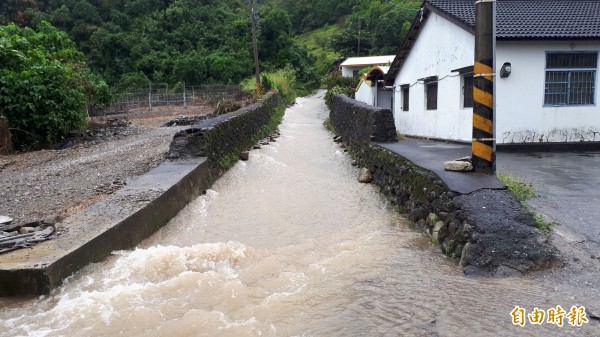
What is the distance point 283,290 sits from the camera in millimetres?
4645

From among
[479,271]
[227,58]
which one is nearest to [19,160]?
[479,271]

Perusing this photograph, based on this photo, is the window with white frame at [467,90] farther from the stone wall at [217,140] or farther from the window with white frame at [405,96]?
the stone wall at [217,140]

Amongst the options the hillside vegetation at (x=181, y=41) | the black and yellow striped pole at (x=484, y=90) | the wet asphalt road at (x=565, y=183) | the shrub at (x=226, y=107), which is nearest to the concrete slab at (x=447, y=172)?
the black and yellow striped pole at (x=484, y=90)

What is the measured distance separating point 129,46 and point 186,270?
40.8m

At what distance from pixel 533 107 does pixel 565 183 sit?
17.3ft

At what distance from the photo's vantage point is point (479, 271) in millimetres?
4609

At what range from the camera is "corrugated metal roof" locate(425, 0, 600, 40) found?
11680 mm

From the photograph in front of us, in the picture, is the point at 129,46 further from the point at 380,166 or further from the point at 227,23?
the point at 380,166

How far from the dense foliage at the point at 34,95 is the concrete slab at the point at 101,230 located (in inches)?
303

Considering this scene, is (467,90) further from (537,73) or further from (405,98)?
(405,98)

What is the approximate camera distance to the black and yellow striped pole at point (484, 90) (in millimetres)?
6289

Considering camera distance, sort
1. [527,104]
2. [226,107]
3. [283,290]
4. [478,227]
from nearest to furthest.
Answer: [283,290]
[478,227]
[527,104]
[226,107]

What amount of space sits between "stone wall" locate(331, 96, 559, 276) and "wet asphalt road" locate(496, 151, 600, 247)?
0.83m

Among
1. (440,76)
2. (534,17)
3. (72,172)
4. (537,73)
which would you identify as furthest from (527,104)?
(72,172)
